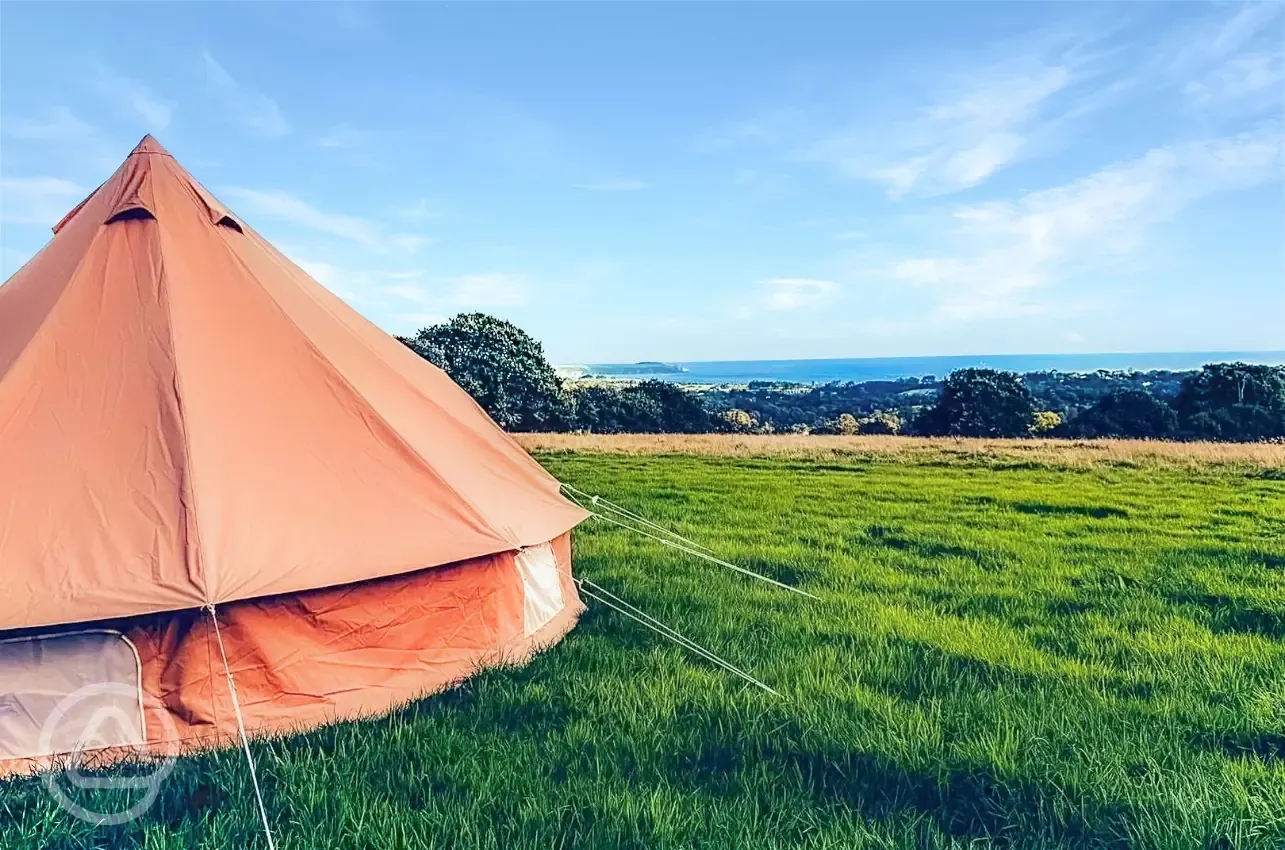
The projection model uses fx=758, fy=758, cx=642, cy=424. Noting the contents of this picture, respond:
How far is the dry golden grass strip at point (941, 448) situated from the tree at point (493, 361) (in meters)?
4.90

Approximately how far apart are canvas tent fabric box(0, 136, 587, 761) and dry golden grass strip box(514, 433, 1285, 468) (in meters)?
14.1

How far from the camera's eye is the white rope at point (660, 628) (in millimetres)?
4355

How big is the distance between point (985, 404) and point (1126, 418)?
545cm

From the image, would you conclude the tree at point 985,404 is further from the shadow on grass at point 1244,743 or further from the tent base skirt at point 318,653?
the tent base skirt at point 318,653

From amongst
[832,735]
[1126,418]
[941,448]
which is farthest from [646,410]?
[832,735]

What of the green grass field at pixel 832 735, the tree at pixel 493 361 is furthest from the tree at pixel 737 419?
the green grass field at pixel 832 735

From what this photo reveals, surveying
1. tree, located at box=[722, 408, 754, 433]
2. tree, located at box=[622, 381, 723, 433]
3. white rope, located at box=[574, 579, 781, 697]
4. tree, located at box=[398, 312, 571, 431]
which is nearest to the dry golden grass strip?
tree, located at box=[398, 312, 571, 431]

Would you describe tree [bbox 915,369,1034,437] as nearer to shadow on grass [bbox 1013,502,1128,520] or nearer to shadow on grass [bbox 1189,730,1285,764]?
shadow on grass [bbox 1013,502,1128,520]

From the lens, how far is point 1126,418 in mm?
30641

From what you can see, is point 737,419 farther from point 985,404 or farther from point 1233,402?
point 1233,402

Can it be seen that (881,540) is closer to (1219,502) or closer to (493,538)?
(493,538)

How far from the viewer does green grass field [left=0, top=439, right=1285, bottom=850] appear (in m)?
2.91

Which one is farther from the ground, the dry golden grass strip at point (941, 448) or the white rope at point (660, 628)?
the white rope at point (660, 628)

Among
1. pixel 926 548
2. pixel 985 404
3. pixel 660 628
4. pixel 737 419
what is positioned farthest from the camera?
pixel 737 419
